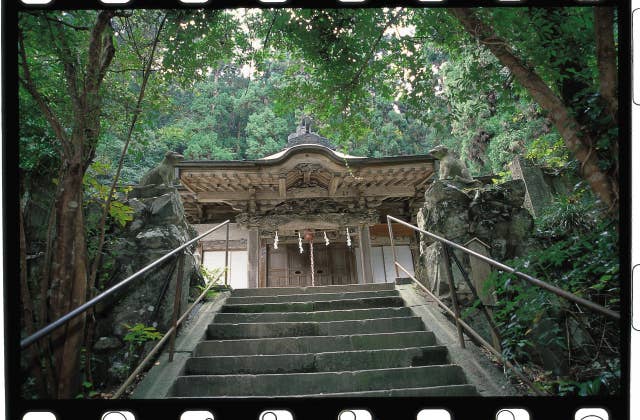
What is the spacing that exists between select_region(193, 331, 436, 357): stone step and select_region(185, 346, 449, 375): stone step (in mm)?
230

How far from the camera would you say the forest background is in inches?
88.3

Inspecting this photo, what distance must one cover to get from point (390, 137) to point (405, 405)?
1588 centimetres

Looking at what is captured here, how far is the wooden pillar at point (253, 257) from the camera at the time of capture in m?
8.06

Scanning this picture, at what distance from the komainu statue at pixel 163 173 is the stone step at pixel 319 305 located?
83.8 inches

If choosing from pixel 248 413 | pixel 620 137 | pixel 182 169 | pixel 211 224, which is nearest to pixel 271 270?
pixel 211 224

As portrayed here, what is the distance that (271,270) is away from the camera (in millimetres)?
9695

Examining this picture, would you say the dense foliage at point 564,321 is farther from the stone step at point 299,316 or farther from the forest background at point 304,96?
the stone step at point 299,316

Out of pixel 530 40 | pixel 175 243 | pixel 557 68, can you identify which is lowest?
pixel 175 243

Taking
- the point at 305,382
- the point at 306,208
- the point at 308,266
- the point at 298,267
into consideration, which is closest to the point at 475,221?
the point at 305,382

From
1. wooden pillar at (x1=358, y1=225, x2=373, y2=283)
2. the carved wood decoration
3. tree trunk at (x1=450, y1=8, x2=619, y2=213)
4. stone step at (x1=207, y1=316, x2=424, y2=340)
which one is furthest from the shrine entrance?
tree trunk at (x1=450, y1=8, x2=619, y2=213)

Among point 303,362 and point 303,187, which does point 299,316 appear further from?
point 303,187

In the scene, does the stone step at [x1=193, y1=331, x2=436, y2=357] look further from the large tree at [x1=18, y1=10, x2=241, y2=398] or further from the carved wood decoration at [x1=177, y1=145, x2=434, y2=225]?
the carved wood decoration at [x1=177, y1=145, x2=434, y2=225]

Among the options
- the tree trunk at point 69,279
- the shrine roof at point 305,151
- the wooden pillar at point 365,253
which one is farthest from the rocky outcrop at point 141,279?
the wooden pillar at point 365,253

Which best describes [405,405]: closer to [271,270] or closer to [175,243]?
[175,243]
